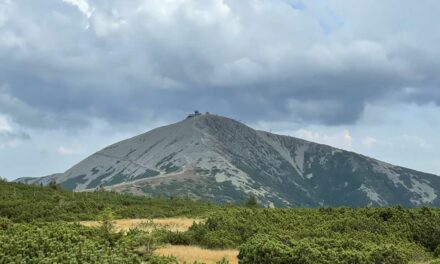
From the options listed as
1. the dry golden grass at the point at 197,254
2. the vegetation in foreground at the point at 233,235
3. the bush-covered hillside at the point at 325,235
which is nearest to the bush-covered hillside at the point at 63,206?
the vegetation in foreground at the point at 233,235

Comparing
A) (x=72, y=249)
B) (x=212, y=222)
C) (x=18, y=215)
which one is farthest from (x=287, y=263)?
(x=18, y=215)

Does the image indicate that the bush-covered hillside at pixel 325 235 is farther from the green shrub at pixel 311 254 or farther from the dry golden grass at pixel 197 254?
the dry golden grass at pixel 197 254

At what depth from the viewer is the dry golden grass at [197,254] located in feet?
85.0

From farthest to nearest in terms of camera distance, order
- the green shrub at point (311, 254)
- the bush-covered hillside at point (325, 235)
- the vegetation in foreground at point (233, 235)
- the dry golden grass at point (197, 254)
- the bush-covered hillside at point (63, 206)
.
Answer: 1. the bush-covered hillside at point (63, 206)
2. the dry golden grass at point (197, 254)
3. the bush-covered hillside at point (325, 235)
4. the green shrub at point (311, 254)
5. the vegetation in foreground at point (233, 235)

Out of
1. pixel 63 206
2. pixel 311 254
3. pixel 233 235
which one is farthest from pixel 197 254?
pixel 63 206

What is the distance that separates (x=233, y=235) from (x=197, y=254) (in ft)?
20.0

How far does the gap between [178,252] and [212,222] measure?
29.0 ft

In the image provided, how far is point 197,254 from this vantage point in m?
27.7

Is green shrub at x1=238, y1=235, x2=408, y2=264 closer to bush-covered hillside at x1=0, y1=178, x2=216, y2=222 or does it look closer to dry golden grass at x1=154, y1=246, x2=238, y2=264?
dry golden grass at x1=154, y1=246, x2=238, y2=264

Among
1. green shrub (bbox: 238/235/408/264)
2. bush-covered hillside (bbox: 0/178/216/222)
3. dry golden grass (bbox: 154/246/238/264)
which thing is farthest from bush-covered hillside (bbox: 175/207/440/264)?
bush-covered hillside (bbox: 0/178/216/222)

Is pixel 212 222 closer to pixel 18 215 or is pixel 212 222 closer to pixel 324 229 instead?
pixel 324 229

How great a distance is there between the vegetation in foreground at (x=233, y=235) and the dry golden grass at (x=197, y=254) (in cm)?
99

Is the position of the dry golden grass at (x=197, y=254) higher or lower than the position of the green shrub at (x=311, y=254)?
lower

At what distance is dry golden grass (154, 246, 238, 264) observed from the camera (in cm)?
2591
